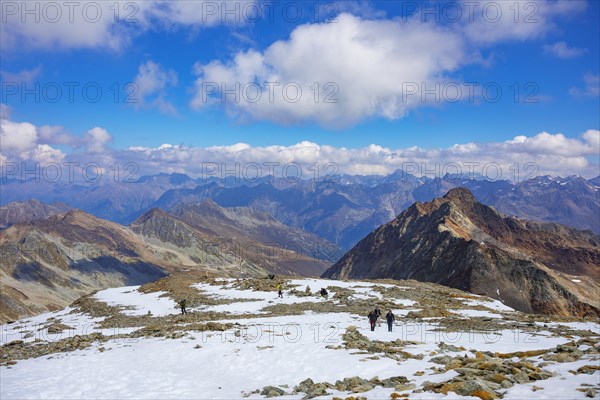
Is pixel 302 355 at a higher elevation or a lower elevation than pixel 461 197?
lower

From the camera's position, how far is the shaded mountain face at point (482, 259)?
84.7m

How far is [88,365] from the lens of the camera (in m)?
23.8

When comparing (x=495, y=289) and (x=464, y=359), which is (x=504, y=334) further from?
(x=495, y=289)

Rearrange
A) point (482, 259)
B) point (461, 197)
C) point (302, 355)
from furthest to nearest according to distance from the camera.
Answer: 1. point (461, 197)
2. point (482, 259)
3. point (302, 355)

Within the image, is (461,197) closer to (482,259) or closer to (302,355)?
(482,259)

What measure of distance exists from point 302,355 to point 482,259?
8291 cm

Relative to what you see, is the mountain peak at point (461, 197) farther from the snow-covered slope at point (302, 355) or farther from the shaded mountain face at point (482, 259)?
the snow-covered slope at point (302, 355)

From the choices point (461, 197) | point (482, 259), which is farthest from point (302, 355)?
point (461, 197)

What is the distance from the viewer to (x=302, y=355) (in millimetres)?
23672

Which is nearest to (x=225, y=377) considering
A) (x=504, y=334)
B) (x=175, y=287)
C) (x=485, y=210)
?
(x=504, y=334)

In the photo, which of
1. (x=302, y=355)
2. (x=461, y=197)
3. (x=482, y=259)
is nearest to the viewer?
(x=302, y=355)

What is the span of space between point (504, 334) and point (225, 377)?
20.4 m

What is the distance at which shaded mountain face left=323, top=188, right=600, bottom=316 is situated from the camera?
3334 inches

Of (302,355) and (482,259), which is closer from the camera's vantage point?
(302,355)
